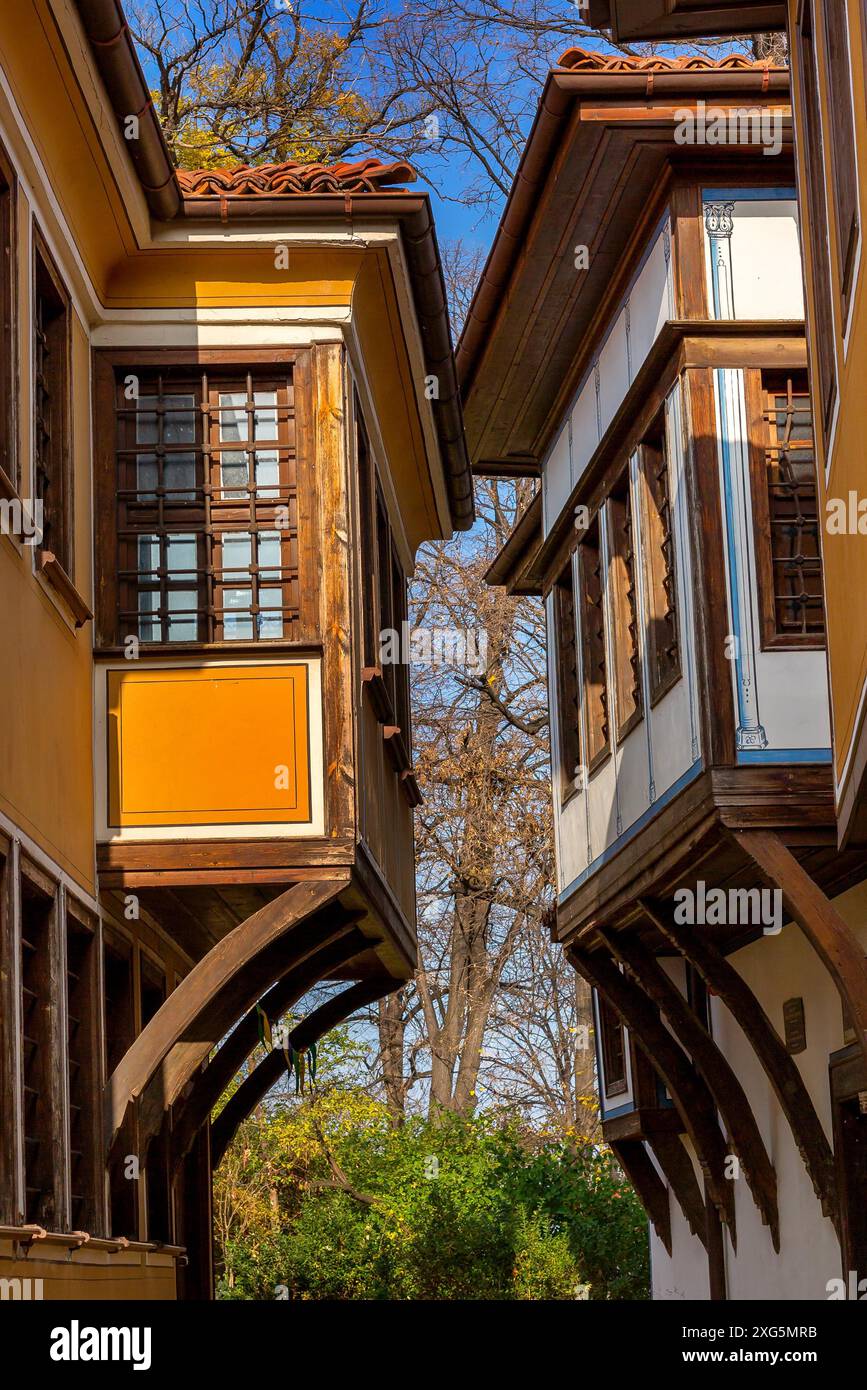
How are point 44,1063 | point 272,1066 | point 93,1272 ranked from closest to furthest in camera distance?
point 44,1063 < point 93,1272 < point 272,1066

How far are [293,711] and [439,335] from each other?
9.65 feet

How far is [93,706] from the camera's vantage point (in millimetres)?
9312

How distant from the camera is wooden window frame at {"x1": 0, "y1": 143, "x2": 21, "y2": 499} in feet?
25.7

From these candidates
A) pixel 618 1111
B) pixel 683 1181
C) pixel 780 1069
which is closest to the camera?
pixel 780 1069

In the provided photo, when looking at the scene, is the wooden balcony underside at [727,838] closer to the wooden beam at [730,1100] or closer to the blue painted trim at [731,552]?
the blue painted trim at [731,552]

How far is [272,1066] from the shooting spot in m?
13.3

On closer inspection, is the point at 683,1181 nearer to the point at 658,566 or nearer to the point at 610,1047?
the point at 610,1047

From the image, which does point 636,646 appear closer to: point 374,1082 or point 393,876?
point 393,876

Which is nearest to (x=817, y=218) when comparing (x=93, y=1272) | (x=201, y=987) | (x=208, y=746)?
(x=208, y=746)

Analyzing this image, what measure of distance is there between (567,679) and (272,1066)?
11.8 feet

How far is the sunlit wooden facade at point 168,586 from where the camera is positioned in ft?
27.6

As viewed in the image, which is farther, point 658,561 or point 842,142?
point 658,561

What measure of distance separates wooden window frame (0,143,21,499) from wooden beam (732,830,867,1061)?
4.02m
